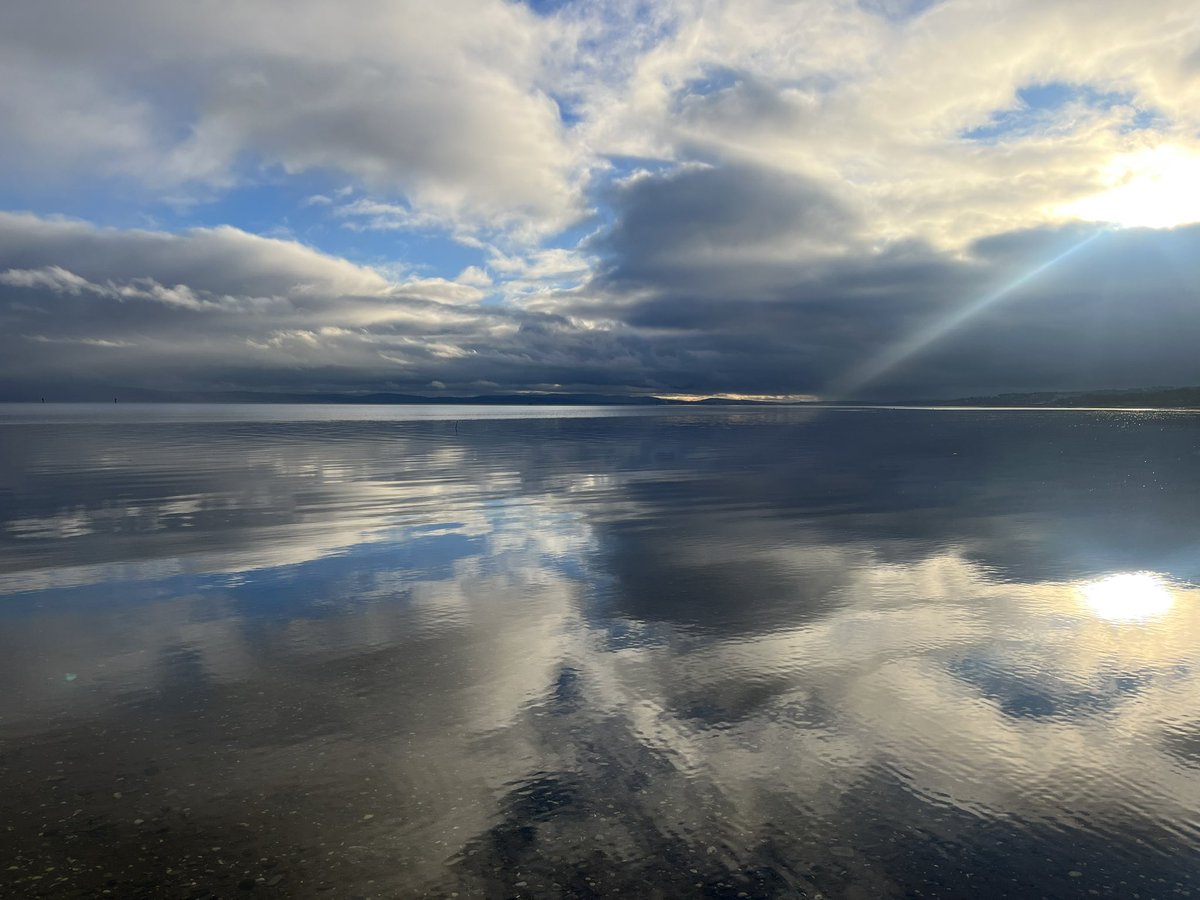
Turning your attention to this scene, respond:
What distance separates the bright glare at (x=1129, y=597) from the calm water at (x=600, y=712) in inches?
5.6

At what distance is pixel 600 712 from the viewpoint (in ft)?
33.1

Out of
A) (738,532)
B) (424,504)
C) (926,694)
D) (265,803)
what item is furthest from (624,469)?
(265,803)

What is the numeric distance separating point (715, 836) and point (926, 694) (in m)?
5.01

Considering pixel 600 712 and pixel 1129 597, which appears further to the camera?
pixel 1129 597

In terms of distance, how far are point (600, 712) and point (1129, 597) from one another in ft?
42.6

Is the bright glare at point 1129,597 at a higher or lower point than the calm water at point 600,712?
lower

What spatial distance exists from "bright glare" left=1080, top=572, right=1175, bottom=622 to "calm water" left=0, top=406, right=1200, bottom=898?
14cm

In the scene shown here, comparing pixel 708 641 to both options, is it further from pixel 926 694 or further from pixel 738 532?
pixel 738 532

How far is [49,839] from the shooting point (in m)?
7.14

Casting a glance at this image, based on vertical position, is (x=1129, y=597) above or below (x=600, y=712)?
below

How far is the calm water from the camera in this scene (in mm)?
6914

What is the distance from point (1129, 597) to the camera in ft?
52.7

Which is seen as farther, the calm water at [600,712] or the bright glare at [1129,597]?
the bright glare at [1129,597]

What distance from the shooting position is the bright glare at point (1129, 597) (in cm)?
1481
